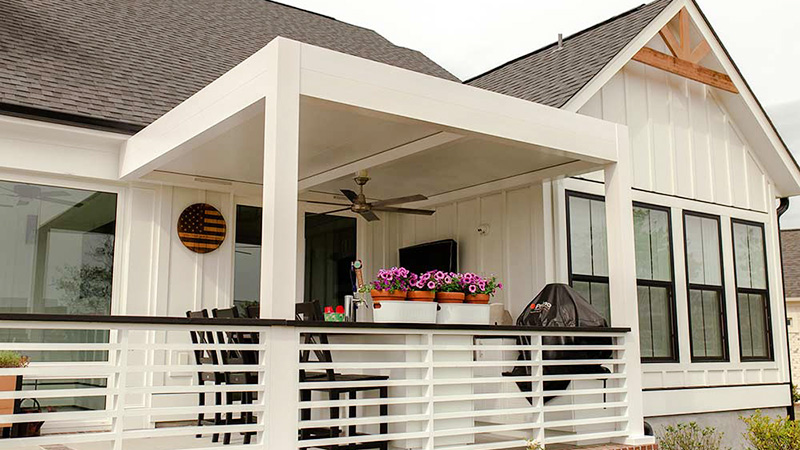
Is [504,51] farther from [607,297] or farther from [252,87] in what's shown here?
[252,87]

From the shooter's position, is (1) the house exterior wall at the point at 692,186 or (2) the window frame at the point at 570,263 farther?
(1) the house exterior wall at the point at 692,186

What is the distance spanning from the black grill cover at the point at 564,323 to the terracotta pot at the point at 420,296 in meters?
1.15

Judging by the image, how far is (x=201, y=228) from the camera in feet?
25.8

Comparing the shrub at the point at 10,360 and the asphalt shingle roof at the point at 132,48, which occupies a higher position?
the asphalt shingle roof at the point at 132,48

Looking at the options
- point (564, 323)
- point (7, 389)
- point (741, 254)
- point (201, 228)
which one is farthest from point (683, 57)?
point (7, 389)

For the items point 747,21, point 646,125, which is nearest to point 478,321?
point 646,125

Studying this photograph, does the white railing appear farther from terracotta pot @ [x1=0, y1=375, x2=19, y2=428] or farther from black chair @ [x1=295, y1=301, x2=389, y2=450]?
terracotta pot @ [x1=0, y1=375, x2=19, y2=428]

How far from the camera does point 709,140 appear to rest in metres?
9.91

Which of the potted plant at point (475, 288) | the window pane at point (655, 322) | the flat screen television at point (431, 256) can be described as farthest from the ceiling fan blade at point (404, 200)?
the window pane at point (655, 322)

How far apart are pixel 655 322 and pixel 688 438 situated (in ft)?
4.21

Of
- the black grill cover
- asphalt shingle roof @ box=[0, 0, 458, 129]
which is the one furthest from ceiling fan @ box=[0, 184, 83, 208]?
the black grill cover

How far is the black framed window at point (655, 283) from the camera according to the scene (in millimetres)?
8664

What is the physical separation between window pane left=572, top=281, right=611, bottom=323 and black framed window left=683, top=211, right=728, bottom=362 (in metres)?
1.57

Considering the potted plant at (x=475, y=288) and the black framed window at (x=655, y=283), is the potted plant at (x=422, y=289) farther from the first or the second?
the black framed window at (x=655, y=283)
